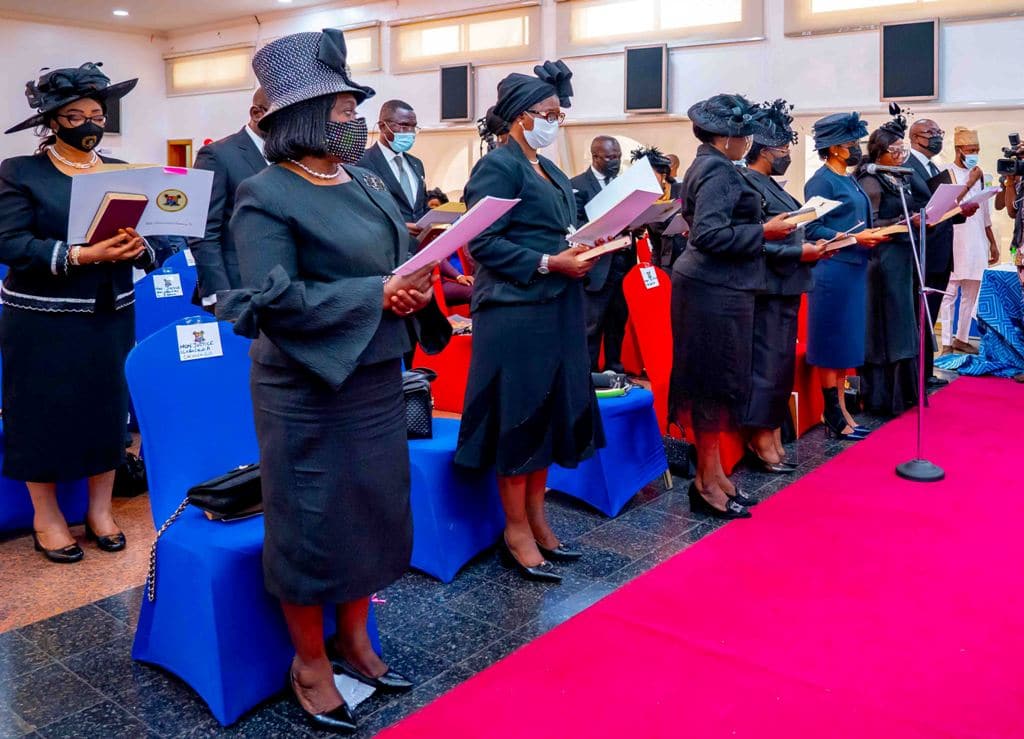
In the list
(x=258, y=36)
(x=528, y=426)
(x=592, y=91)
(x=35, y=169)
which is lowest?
(x=528, y=426)

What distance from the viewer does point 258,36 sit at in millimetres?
13547

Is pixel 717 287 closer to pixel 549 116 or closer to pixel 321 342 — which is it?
pixel 549 116

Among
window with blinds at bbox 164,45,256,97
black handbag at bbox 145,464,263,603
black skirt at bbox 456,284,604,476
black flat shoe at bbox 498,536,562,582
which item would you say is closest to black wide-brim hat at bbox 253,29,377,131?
black handbag at bbox 145,464,263,603

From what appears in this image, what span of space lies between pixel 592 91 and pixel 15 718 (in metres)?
9.10

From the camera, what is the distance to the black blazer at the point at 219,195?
334 cm

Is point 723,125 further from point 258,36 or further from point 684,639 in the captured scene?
point 258,36

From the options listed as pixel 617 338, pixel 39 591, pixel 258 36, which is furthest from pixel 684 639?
pixel 258 36

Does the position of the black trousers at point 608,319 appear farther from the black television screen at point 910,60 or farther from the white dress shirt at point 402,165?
the black television screen at point 910,60

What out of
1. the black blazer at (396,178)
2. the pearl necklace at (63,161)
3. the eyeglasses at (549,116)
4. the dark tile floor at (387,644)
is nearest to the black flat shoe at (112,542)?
the dark tile floor at (387,644)

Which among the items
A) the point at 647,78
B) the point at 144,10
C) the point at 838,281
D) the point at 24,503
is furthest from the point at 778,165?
the point at 144,10

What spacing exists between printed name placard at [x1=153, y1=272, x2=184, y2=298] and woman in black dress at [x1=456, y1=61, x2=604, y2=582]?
233 centimetres

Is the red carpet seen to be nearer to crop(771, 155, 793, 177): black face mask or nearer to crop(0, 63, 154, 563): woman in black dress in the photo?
crop(771, 155, 793, 177): black face mask

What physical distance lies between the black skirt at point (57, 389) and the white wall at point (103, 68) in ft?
38.9

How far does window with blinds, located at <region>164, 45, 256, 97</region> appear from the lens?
13828 mm
